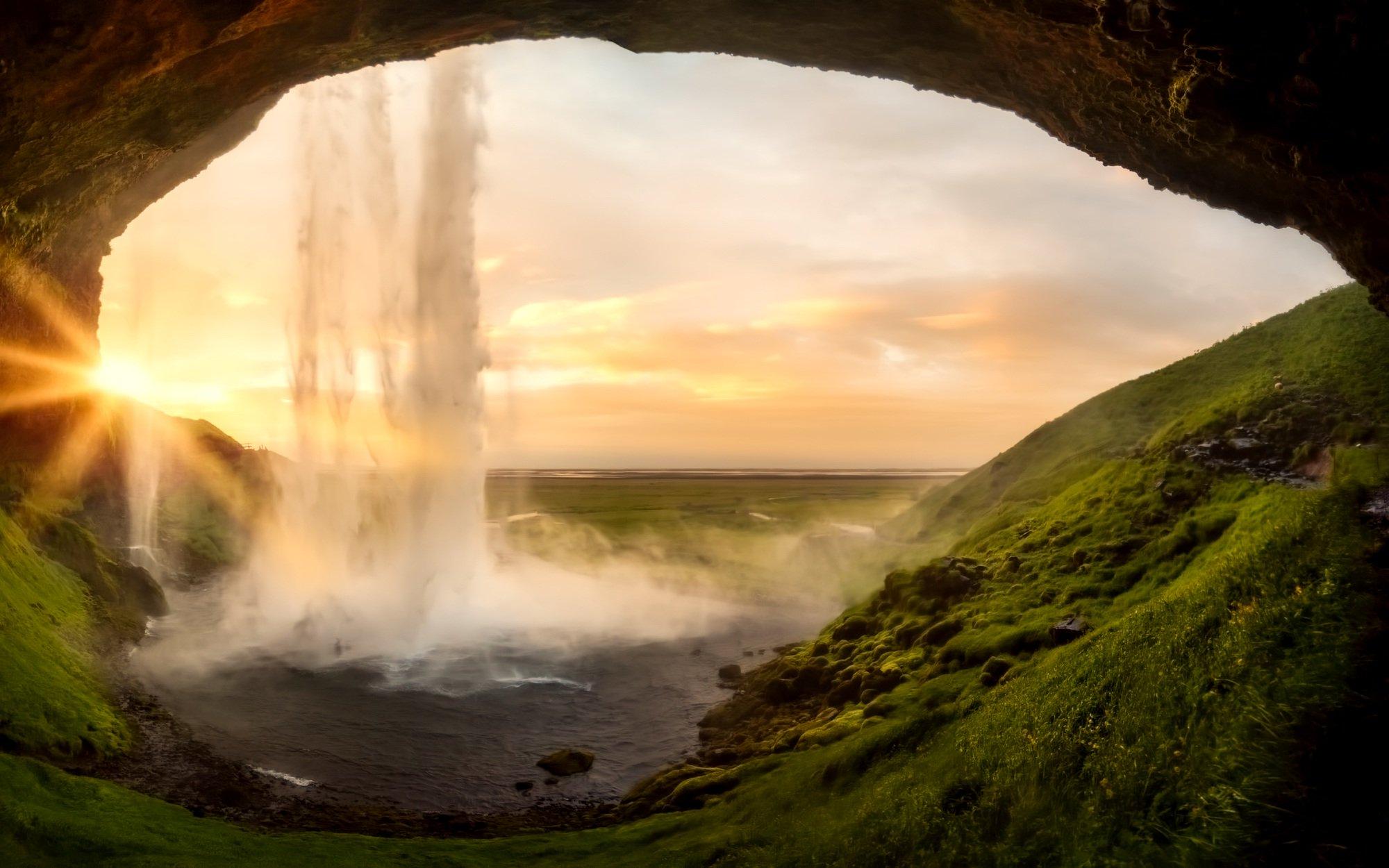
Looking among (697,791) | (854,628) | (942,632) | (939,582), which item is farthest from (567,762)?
(939,582)

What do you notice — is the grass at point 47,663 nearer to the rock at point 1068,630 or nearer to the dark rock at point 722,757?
the dark rock at point 722,757

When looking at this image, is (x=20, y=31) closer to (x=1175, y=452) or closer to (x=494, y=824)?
(x=494, y=824)

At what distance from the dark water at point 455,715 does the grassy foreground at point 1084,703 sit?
5215mm

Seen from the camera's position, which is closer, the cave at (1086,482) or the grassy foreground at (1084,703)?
the grassy foreground at (1084,703)

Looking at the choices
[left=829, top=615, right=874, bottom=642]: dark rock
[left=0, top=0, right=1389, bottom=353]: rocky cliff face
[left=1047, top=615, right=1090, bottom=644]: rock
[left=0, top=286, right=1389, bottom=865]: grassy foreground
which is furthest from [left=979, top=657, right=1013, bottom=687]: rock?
[left=0, top=0, right=1389, bottom=353]: rocky cliff face

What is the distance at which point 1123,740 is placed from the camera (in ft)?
60.9

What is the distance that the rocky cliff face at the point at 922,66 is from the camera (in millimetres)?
18344

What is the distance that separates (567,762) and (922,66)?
3351cm

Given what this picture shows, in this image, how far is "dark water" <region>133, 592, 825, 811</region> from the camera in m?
33.1

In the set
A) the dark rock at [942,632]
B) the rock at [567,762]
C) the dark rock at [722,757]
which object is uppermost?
the dark rock at [942,632]

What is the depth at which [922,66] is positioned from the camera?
2988 cm

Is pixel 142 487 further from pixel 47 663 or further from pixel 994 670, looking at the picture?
pixel 994 670

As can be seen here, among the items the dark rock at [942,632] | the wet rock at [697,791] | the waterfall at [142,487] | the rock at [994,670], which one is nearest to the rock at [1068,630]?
the rock at [994,670]

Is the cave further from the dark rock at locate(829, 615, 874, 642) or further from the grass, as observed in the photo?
the grass
